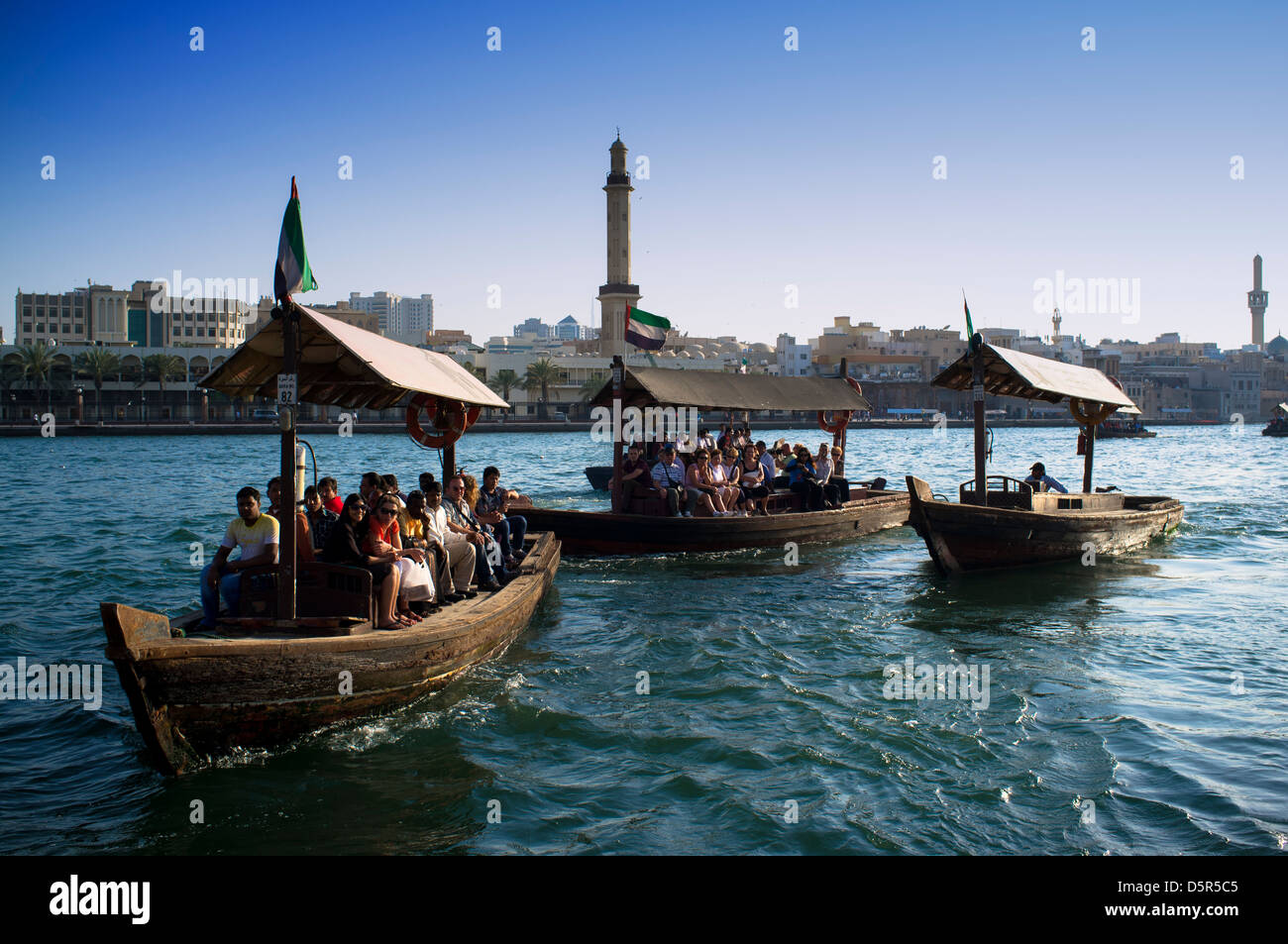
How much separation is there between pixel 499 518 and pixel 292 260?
575 centimetres

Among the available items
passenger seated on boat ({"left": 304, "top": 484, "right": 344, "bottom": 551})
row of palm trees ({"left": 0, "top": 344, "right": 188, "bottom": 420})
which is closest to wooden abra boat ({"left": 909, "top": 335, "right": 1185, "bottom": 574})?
passenger seated on boat ({"left": 304, "top": 484, "right": 344, "bottom": 551})

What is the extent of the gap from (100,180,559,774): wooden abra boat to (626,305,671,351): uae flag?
9.40 m

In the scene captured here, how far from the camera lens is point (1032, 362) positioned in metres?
18.4

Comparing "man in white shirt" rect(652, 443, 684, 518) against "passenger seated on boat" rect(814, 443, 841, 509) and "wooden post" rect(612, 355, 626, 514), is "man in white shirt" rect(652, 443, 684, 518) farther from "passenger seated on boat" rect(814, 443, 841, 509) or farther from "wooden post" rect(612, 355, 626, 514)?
"passenger seated on boat" rect(814, 443, 841, 509)

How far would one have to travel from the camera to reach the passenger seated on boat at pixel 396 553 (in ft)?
31.0

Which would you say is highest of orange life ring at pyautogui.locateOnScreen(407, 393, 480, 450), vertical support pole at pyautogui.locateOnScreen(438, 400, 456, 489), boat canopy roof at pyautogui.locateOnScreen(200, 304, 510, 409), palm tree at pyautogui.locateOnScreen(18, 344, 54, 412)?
palm tree at pyautogui.locateOnScreen(18, 344, 54, 412)

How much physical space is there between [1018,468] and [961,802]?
174 ft

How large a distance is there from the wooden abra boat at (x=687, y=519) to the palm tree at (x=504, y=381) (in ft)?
271

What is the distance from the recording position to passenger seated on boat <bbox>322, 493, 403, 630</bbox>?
9.17m

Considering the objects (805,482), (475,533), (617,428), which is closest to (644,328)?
(617,428)

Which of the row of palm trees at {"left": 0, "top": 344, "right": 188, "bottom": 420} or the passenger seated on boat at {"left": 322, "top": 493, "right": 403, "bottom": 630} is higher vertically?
the row of palm trees at {"left": 0, "top": 344, "right": 188, "bottom": 420}

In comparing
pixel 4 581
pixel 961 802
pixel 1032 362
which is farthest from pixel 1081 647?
pixel 4 581

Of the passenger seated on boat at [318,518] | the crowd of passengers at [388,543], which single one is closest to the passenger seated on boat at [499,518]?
the crowd of passengers at [388,543]
